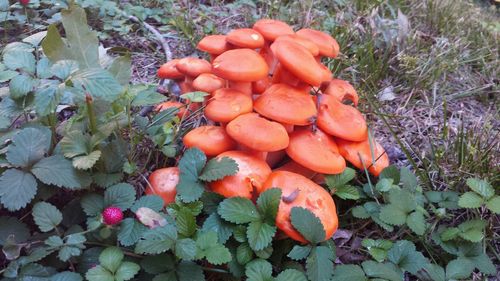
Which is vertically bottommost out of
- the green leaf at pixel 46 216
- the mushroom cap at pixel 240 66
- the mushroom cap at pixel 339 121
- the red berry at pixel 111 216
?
the red berry at pixel 111 216

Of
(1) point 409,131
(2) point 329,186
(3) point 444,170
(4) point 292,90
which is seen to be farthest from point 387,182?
(1) point 409,131

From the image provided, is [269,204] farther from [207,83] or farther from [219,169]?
[207,83]

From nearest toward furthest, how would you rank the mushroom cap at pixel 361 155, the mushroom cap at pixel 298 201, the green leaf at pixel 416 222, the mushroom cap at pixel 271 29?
the mushroom cap at pixel 298 201, the green leaf at pixel 416 222, the mushroom cap at pixel 361 155, the mushroom cap at pixel 271 29

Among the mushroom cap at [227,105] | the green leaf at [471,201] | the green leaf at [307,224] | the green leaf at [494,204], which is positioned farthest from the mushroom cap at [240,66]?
the green leaf at [494,204]

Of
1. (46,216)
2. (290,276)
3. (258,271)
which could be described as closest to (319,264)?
(290,276)

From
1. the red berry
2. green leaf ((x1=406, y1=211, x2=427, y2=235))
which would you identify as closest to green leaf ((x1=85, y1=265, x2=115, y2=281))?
the red berry

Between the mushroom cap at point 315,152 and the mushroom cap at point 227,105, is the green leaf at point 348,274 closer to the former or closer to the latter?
the mushroom cap at point 315,152

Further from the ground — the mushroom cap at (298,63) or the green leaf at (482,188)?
the mushroom cap at (298,63)

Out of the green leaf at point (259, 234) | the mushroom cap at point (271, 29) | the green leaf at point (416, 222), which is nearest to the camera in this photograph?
the green leaf at point (259, 234)

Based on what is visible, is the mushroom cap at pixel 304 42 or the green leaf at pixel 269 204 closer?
the green leaf at pixel 269 204

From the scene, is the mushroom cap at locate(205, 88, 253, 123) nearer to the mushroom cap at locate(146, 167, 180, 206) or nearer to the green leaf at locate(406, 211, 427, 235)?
the mushroom cap at locate(146, 167, 180, 206)
